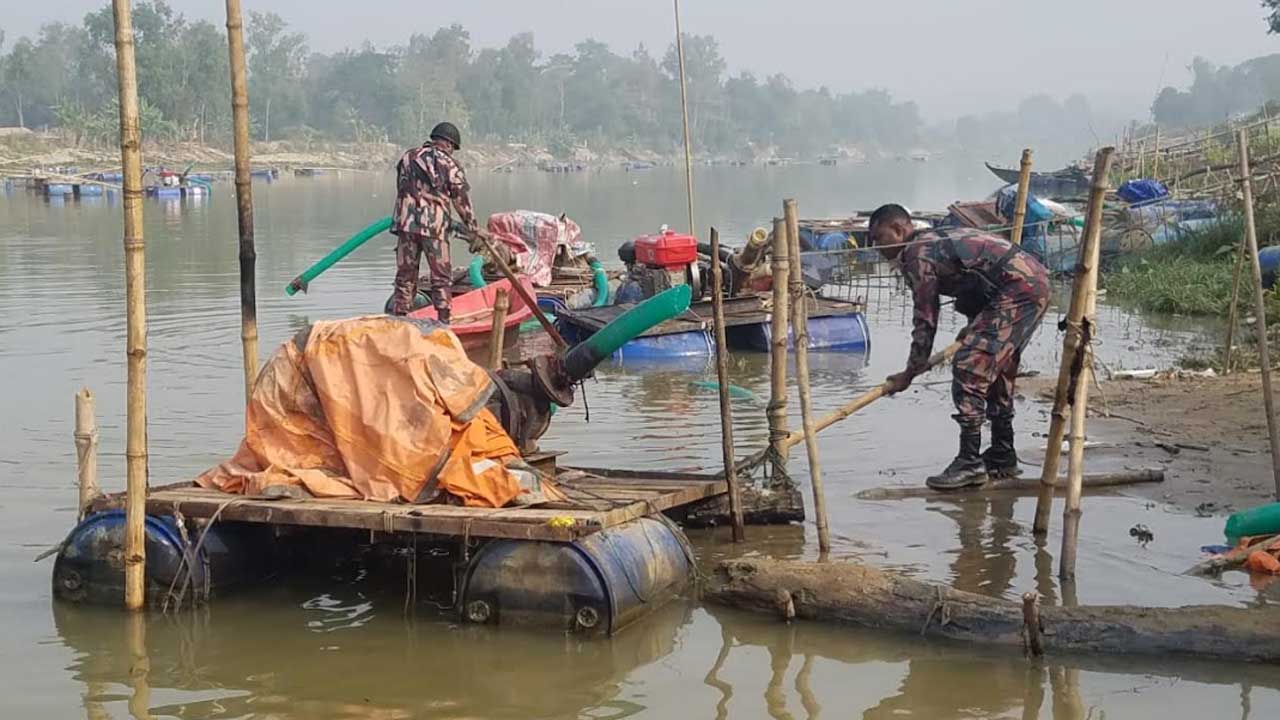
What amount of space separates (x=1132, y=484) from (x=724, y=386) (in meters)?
2.95

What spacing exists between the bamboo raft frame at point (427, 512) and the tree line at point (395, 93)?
164ft

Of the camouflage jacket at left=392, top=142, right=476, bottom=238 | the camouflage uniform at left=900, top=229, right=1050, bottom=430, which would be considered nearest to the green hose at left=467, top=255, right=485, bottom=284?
the camouflage jacket at left=392, top=142, right=476, bottom=238

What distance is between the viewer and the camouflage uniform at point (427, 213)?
11.9 metres

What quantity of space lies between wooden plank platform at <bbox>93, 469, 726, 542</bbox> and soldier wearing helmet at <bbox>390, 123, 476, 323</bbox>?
16.0ft

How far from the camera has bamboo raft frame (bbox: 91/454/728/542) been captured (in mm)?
6469

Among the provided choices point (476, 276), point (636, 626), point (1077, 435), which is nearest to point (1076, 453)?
point (1077, 435)

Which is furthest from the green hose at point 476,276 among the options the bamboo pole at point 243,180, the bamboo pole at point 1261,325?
the bamboo pole at point 1261,325

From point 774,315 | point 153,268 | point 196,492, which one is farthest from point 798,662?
point 153,268

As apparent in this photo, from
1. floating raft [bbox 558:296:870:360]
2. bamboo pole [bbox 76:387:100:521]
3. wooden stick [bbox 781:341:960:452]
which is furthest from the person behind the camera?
floating raft [bbox 558:296:870:360]

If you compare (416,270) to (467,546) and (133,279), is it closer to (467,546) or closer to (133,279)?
(133,279)

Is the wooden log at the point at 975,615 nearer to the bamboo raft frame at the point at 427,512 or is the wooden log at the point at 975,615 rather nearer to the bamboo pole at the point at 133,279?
the bamboo raft frame at the point at 427,512

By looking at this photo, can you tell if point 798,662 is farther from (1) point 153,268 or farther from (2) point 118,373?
(1) point 153,268

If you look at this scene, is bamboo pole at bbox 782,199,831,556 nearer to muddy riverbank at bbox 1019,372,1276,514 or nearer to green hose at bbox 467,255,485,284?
muddy riverbank at bbox 1019,372,1276,514

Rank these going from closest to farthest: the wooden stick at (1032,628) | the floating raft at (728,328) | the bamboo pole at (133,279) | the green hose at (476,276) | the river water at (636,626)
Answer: the river water at (636,626) < the wooden stick at (1032,628) < the bamboo pole at (133,279) < the floating raft at (728,328) < the green hose at (476,276)
